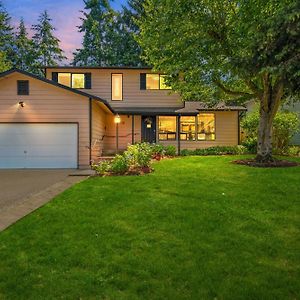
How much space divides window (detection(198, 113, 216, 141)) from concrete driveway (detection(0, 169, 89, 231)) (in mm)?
12111

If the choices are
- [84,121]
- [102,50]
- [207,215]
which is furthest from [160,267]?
[102,50]

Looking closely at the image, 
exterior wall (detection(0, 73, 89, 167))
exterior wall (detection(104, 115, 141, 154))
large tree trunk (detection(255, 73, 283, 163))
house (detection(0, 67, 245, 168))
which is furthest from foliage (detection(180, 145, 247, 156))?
exterior wall (detection(0, 73, 89, 167))

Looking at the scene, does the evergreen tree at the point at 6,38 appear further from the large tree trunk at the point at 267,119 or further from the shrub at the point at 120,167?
the large tree trunk at the point at 267,119

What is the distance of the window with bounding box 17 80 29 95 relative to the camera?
16891 mm

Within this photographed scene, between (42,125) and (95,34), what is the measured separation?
33.7 meters

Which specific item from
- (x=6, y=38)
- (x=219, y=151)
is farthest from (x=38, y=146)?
(x=6, y=38)

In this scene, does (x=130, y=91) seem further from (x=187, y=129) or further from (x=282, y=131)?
(x=282, y=131)

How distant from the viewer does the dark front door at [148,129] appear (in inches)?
939

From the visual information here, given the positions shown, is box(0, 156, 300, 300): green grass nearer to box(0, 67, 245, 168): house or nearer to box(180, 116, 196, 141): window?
box(0, 67, 245, 168): house

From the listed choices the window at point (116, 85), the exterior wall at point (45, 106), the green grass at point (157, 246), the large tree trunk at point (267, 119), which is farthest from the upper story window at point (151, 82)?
the green grass at point (157, 246)

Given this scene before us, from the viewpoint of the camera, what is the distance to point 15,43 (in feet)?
146

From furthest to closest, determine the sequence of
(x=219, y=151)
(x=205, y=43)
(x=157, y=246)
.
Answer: (x=219, y=151) < (x=205, y=43) < (x=157, y=246)

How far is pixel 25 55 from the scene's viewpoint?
44906 millimetres

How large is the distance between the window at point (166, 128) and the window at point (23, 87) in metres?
9.64
